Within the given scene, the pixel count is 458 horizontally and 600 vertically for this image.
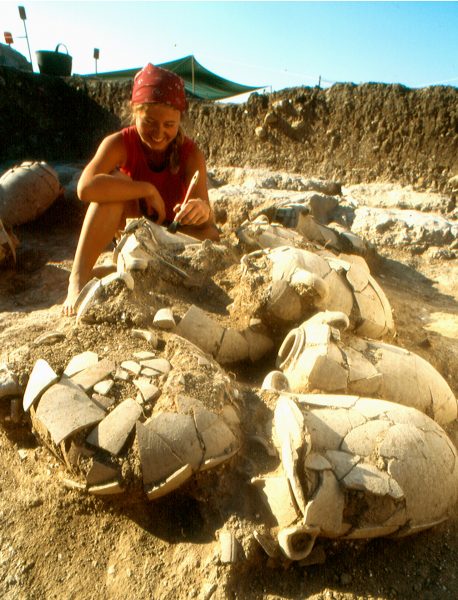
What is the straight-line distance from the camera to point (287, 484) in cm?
131

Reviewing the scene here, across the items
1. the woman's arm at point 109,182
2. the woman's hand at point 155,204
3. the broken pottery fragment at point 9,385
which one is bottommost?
the broken pottery fragment at point 9,385

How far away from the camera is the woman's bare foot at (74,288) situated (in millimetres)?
2239

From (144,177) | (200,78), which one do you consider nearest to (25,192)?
(144,177)

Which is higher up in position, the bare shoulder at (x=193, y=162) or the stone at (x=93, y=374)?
the bare shoulder at (x=193, y=162)

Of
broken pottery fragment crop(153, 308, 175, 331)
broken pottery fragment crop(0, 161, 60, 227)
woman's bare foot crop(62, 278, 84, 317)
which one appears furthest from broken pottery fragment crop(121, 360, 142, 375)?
broken pottery fragment crop(0, 161, 60, 227)

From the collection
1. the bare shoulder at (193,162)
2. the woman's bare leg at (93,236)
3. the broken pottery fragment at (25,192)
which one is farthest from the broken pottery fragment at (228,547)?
the broken pottery fragment at (25,192)

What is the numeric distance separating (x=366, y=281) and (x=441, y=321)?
0.89m

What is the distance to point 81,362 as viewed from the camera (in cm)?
163

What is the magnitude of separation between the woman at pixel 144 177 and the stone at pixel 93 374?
2.29ft

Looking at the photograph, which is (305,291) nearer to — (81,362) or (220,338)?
(220,338)

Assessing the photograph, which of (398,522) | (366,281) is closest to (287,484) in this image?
(398,522)

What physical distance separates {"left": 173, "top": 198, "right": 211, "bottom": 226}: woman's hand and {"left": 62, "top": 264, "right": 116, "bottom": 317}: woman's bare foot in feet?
→ 1.48

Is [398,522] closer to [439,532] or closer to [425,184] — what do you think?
[439,532]

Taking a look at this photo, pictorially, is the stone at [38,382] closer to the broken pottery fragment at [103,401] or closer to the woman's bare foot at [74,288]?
the broken pottery fragment at [103,401]
